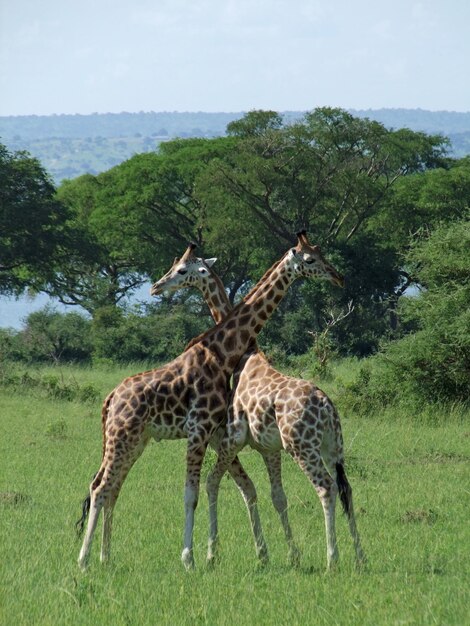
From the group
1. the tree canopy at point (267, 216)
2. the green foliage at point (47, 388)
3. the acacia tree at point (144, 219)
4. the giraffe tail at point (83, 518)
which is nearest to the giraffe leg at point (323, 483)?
the giraffe tail at point (83, 518)

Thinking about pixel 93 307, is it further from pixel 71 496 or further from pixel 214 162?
pixel 71 496

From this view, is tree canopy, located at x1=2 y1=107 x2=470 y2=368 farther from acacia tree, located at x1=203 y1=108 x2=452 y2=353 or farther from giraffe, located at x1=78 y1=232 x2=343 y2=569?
giraffe, located at x1=78 y1=232 x2=343 y2=569

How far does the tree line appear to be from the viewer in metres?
34.9

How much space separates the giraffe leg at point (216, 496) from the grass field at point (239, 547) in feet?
0.44

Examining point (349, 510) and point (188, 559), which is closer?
point (349, 510)

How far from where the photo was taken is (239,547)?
952cm

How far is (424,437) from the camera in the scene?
52.3 ft

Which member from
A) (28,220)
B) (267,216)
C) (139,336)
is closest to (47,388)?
(139,336)

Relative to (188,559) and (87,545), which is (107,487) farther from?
(188,559)

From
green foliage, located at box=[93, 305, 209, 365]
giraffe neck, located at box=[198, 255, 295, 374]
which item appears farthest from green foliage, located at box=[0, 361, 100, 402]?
giraffe neck, located at box=[198, 255, 295, 374]

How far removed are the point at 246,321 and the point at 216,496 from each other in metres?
1.39

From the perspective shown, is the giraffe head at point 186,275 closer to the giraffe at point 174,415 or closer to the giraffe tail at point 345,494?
the giraffe at point 174,415

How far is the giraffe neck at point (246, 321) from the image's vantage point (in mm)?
9398

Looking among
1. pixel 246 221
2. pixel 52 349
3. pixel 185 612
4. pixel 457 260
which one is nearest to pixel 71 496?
pixel 185 612
